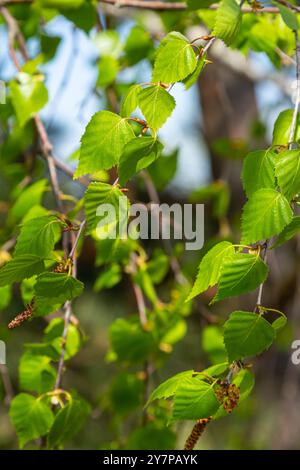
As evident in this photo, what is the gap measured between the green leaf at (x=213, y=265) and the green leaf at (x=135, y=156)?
3.6 inches

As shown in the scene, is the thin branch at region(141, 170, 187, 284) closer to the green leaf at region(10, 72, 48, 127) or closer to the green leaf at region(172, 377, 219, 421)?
the green leaf at region(10, 72, 48, 127)

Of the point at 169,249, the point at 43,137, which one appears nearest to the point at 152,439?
the point at 169,249

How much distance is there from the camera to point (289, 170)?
515mm

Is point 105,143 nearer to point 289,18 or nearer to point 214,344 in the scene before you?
point 289,18

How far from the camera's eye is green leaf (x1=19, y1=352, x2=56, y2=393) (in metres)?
0.85

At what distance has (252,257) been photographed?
514mm

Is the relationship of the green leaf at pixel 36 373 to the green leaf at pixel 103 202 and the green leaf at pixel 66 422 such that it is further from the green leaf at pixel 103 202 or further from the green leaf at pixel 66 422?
the green leaf at pixel 103 202

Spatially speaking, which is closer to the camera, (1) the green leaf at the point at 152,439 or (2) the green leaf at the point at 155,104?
(2) the green leaf at the point at 155,104

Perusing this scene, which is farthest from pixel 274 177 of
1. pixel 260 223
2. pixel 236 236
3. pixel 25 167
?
pixel 236 236

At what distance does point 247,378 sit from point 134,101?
0.86 feet

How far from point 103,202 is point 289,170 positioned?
16 centimetres

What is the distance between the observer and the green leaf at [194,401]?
532 millimetres

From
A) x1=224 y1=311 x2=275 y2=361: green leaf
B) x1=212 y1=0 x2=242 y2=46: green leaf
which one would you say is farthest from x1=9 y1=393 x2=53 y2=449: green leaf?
x1=212 y1=0 x2=242 y2=46: green leaf

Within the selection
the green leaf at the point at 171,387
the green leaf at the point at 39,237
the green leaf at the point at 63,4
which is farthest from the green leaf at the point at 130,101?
the green leaf at the point at 63,4
